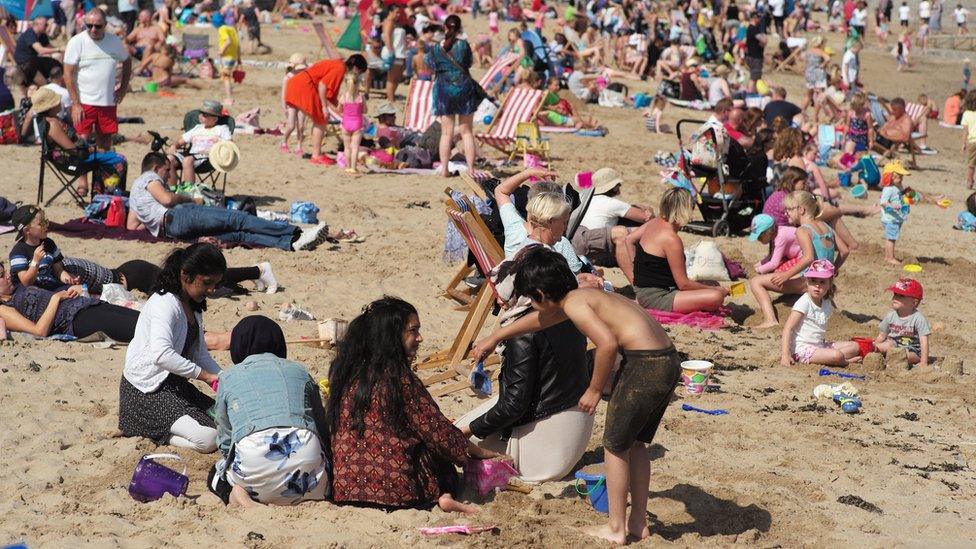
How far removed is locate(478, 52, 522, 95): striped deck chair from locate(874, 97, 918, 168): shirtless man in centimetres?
575

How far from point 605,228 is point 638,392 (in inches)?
189

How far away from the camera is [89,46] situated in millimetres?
11367

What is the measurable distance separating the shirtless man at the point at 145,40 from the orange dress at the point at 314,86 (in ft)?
21.2

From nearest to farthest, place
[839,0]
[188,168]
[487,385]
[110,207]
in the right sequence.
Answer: [487,385], [110,207], [188,168], [839,0]

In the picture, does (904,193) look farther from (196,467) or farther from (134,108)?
(134,108)

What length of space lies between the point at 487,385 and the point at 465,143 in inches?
262

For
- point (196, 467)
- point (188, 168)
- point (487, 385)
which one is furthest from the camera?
point (188, 168)

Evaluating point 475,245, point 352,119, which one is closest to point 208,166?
point 352,119

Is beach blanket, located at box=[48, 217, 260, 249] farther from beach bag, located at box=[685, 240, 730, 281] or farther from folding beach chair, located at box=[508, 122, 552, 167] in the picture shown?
folding beach chair, located at box=[508, 122, 552, 167]

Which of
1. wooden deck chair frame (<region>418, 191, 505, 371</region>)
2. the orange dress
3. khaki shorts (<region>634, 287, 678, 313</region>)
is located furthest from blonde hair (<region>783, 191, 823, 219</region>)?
the orange dress

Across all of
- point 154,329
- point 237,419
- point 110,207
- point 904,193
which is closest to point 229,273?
point 110,207

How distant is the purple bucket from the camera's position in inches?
205

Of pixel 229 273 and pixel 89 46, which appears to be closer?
pixel 229 273

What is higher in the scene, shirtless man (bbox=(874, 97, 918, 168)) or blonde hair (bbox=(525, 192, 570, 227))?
blonde hair (bbox=(525, 192, 570, 227))
